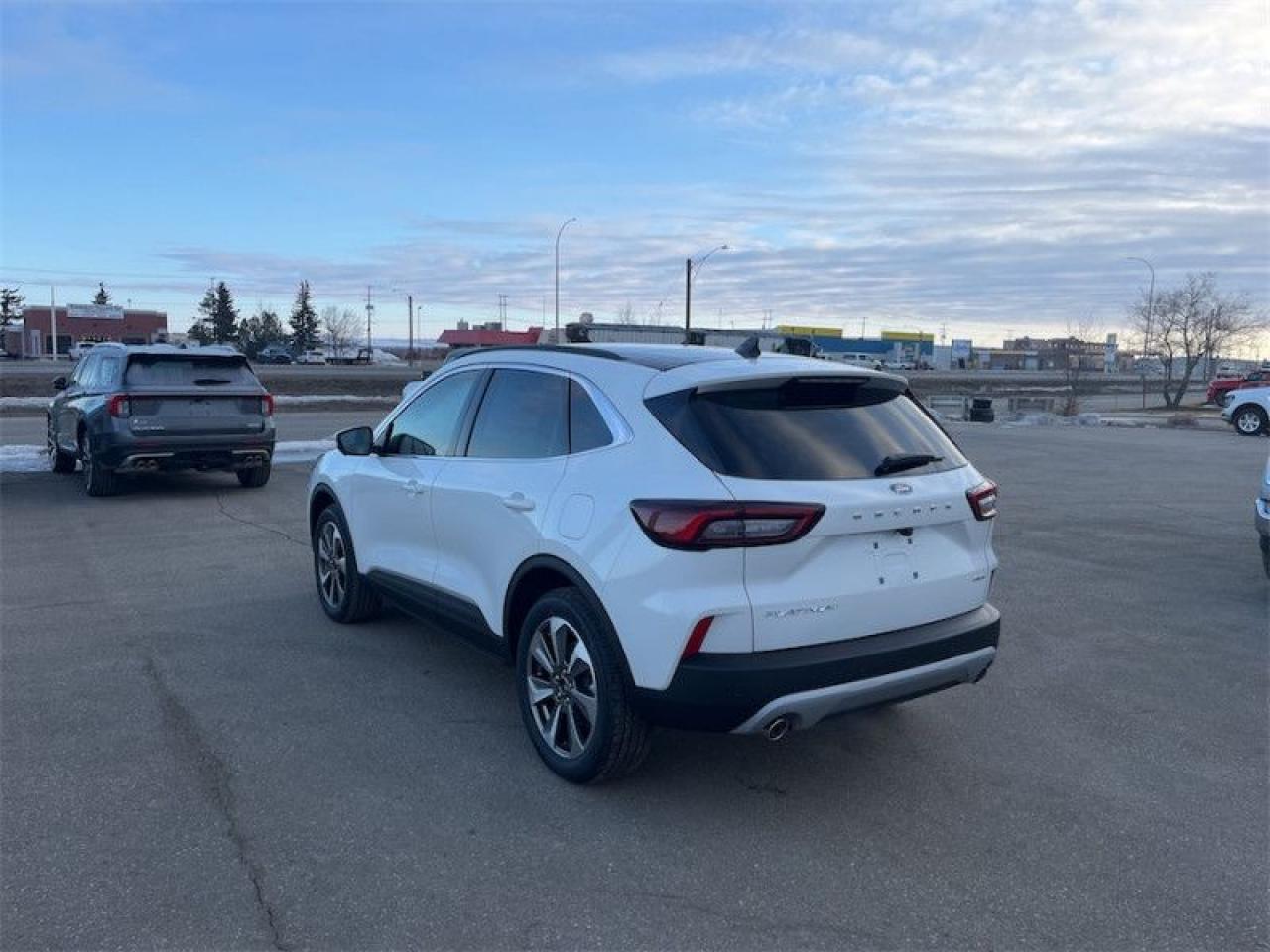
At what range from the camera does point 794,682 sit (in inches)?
145

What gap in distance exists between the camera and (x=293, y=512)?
11109 mm

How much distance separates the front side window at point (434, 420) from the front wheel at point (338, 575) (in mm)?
814

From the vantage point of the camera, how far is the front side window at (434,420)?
17.5ft

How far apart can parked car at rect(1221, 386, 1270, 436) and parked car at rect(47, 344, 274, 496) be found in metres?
24.0

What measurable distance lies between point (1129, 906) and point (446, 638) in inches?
159

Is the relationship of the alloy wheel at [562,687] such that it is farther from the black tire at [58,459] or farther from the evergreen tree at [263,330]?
the evergreen tree at [263,330]

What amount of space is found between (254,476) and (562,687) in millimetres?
9854

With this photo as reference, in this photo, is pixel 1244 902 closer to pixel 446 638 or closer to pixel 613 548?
pixel 613 548

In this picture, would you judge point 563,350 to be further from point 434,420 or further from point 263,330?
point 263,330

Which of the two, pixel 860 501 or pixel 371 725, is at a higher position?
pixel 860 501

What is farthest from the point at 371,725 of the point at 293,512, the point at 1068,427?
the point at 1068,427

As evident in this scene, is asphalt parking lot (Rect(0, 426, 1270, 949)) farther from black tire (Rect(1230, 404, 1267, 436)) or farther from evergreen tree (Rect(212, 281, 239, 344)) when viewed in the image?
evergreen tree (Rect(212, 281, 239, 344))

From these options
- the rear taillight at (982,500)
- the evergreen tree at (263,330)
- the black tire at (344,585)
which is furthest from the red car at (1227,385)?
the evergreen tree at (263,330)

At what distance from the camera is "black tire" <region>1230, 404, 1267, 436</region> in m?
25.9
